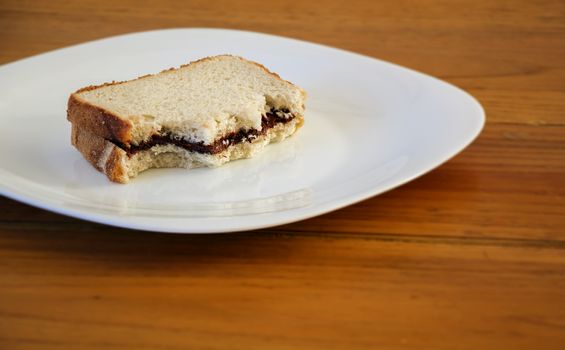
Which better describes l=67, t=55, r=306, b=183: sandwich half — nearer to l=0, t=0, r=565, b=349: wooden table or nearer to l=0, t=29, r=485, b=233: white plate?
l=0, t=29, r=485, b=233: white plate

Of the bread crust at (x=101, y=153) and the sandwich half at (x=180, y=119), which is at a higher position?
the sandwich half at (x=180, y=119)

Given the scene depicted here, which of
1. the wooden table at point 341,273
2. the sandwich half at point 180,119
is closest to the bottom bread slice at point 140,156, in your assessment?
the sandwich half at point 180,119

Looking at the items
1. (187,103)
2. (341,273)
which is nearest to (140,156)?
(187,103)

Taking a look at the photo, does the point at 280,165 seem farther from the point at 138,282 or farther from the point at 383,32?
the point at 383,32

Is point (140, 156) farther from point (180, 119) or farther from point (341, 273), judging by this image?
point (341, 273)

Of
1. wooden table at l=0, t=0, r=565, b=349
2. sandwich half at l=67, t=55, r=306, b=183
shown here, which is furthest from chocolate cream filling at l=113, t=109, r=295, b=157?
wooden table at l=0, t=0, r=565, b=349

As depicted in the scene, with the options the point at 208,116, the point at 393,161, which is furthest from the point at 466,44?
the point at 208,116

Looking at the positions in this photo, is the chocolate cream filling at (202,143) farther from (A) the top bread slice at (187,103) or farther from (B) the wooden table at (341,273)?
(B) the wooden table at (341,273)
